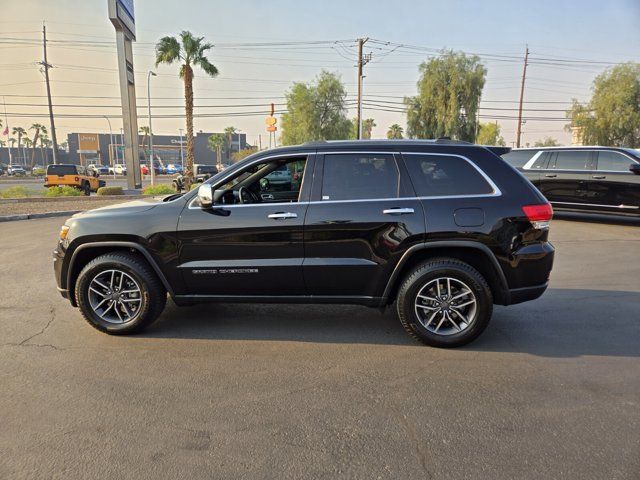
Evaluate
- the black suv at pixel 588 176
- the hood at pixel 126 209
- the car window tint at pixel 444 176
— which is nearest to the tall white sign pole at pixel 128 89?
the black suv at pixel 588 176


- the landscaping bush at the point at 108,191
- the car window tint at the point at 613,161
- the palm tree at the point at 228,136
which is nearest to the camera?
the car window tint at the point at 613,161

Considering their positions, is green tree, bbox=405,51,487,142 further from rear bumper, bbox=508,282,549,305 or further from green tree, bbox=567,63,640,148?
rear bumper, bbox=508,282,549,305

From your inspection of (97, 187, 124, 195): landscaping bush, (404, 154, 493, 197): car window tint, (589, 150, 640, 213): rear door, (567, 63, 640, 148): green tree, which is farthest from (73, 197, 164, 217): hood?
(567, 63, 640, 148): green tree

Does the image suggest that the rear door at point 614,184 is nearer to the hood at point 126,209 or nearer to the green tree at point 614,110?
the hood at point 126,209

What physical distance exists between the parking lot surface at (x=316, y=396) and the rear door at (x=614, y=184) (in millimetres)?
6586

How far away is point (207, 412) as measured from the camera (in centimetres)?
289

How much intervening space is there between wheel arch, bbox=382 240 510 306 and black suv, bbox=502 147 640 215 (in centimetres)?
858

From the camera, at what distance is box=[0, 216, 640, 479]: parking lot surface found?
2.42 metres

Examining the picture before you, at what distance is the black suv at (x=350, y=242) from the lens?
3803mm

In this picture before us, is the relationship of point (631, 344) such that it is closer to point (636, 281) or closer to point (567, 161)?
point (636, 281)

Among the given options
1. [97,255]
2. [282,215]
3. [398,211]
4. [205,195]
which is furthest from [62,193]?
[398,211]

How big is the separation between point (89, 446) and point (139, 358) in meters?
1.18

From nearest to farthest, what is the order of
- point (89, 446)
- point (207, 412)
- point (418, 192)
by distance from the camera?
point (89, 446) < point (207, 412) < point (418, 192)

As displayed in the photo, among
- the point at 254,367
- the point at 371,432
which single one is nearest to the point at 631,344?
the point at 371,432
